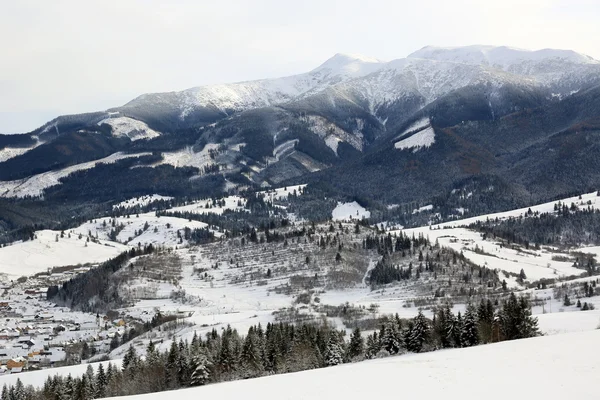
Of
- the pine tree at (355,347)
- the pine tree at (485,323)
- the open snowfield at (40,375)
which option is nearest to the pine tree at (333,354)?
the pine tree at (355,347)

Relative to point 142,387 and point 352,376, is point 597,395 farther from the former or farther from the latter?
point 142,387

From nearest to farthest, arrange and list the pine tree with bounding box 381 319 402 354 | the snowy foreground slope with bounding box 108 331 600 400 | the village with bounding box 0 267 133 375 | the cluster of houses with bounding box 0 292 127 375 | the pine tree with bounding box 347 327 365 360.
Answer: the snowy foreground slope with bounding box 108 331 600 400, the pine tree with bounding box 381 319 402 354, the pine tree with bounding box 347 327 365 360, the village with bounding box 0 267 133 375, the cluster of houses with bounding box 0 292 127 375

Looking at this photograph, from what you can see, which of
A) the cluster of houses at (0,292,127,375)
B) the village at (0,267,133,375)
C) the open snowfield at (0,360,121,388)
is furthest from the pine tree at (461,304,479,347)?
the cluster of houses at (0,292,127,375)

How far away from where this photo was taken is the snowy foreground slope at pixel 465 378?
2032 inches

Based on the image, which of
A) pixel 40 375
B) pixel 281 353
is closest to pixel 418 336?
pixel 281 353

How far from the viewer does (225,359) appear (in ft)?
321

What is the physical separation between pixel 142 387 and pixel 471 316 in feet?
Answer: 174

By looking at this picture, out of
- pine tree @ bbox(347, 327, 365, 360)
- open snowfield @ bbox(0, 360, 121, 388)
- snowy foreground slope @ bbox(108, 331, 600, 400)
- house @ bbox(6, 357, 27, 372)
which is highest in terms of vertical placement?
snowy foreground slope @ bbox(108, 331, 600, 400)

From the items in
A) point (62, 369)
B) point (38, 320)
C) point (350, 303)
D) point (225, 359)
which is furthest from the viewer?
point (38, 320)

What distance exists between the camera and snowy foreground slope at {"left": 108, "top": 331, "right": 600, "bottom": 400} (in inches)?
2032

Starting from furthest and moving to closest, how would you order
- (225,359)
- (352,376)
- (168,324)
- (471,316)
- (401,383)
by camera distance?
(168,324) → (225,359) → (471,316) → (352,376) → (401,383)

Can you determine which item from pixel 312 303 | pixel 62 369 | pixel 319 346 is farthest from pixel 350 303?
pixel 62 369

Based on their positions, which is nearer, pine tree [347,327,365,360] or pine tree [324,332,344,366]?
pine tree [324,332,344,366]

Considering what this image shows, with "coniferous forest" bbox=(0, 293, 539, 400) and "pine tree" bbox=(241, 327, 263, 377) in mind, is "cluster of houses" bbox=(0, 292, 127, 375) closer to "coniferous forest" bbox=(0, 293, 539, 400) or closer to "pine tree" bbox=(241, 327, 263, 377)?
"coniferous forest" bbox=(0, 293, 539, 400)
